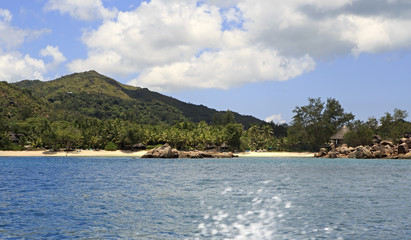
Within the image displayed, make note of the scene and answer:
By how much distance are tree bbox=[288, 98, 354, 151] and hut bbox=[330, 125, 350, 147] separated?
6.22 feet

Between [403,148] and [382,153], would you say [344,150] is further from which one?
[403,148]

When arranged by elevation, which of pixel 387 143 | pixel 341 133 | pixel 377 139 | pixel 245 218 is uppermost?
pixel 341 133

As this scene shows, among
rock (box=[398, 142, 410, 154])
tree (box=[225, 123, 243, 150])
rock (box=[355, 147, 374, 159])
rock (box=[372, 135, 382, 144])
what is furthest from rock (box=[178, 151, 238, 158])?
rock (box=[398, 142, 410, 154])

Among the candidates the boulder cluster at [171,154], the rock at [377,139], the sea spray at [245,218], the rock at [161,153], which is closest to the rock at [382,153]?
the rock at [377,139]

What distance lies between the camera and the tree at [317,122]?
14700 centimetres

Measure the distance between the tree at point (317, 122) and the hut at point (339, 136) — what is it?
189cm

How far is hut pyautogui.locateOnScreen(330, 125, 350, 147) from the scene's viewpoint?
14494 cm

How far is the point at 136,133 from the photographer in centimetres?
13488

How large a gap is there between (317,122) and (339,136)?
1048 cm

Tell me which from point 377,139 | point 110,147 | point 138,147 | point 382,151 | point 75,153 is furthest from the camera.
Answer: point 138,147

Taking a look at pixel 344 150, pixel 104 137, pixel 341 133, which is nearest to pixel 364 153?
pixel 344 150

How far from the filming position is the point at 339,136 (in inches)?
5743

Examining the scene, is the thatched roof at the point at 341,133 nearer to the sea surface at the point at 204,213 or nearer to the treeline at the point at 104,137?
the treeline at the point at 104,137

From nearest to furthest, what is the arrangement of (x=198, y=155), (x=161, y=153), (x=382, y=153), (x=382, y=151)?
(x=382, y=153) < (x=382, y=151) < (x=161, y=153) < (x=198, y=155)
